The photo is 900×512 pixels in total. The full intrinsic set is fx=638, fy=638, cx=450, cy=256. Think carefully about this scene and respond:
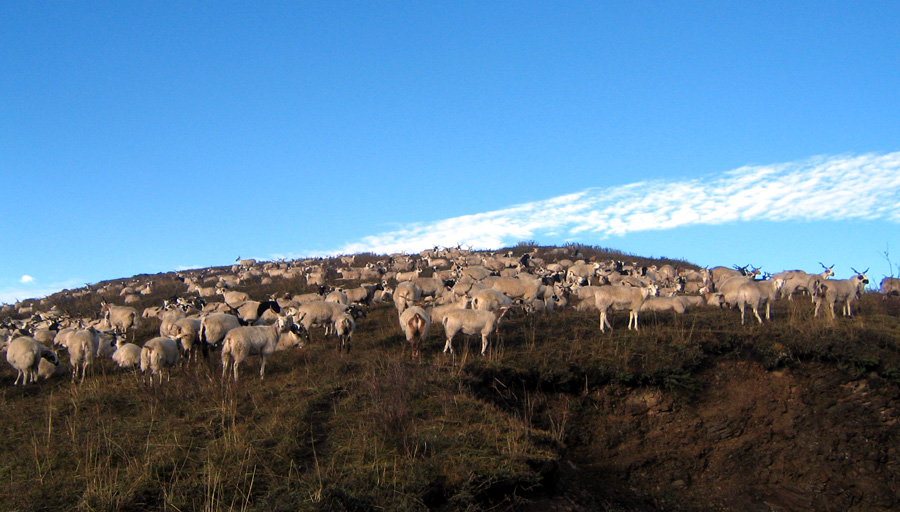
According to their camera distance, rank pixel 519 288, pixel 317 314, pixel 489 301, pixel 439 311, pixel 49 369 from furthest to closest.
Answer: pixel 519 288
pixel 489 301
pixel 317 314
pixel 439 311
pixel 49 369

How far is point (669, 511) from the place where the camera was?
465 inches

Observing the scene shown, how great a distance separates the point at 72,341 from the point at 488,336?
10284 millimetres

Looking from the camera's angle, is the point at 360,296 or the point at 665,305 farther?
the point at 360,296

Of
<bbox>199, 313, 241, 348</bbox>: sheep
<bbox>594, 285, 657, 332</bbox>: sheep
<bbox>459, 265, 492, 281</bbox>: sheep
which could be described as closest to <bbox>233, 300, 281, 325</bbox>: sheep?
<bbox>199, 313, 241, 348</bbox>: sheep

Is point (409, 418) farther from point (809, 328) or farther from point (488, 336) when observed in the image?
point (809, 328)

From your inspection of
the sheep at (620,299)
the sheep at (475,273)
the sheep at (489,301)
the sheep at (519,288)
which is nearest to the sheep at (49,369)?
the sheep at (489,301)

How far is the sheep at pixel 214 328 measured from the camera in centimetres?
1592

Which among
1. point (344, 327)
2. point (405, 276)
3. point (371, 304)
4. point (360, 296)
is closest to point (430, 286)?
point (371, 304)

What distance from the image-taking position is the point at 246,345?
564 inches

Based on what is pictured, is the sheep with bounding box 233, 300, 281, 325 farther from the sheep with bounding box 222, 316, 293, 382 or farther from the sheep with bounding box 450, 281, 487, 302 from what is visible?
the sheep with bounding box 450, 281, 487, 302

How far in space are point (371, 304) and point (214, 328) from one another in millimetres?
9944

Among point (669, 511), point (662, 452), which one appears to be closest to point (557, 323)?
point (662, 452)

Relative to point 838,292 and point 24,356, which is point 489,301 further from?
point 24,356

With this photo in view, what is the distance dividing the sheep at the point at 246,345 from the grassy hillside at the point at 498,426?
0.42m
